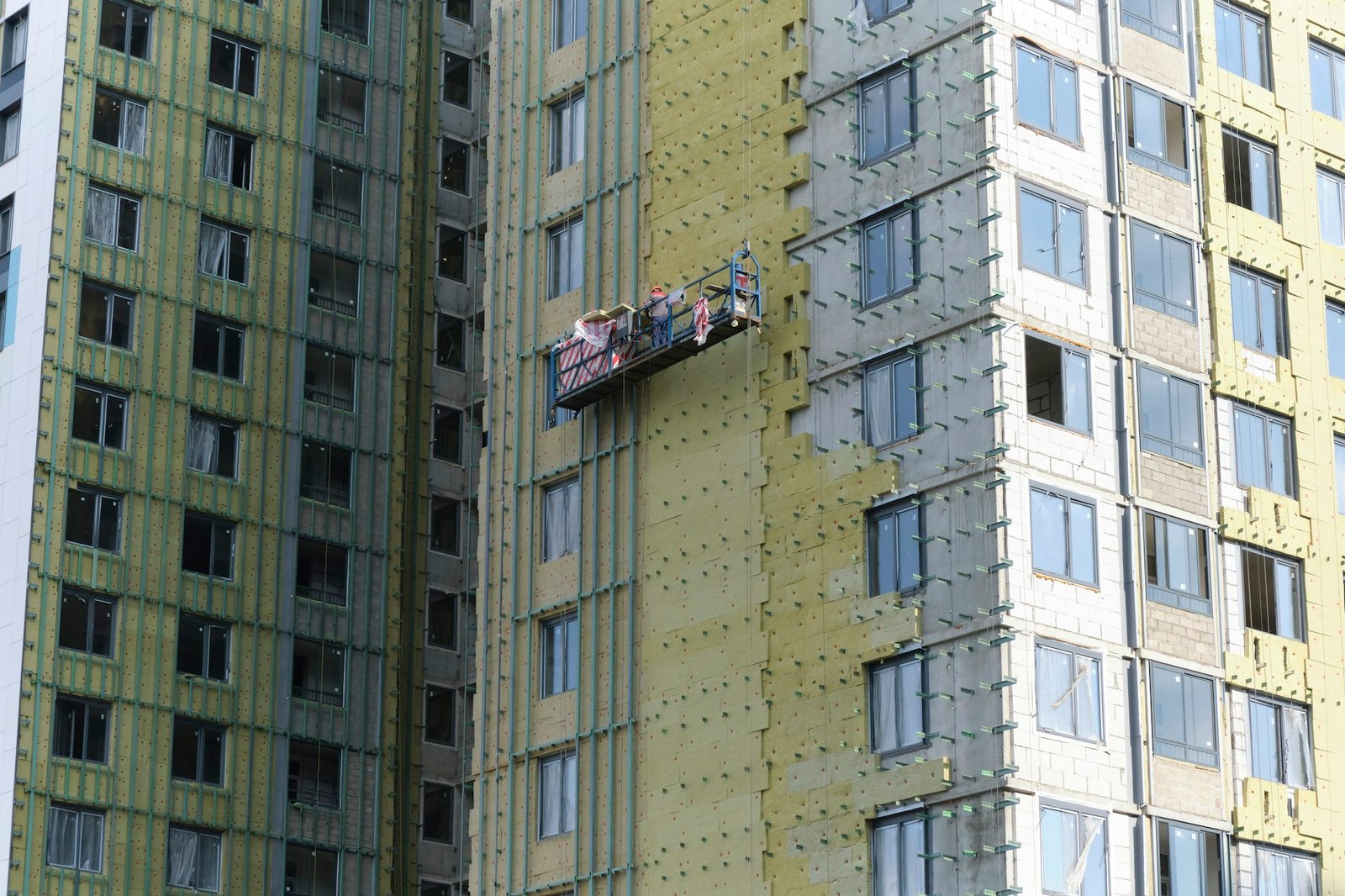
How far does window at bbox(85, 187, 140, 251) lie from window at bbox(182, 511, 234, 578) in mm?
9540

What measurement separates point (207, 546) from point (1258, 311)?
3597 cm

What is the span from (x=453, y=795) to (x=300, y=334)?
17.2 m

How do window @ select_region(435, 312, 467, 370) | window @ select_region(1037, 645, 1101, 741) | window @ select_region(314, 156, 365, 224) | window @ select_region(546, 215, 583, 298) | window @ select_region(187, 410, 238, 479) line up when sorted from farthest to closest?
window @ select_region(435, 312, 467, 370), window @ select_region(314, 156, 365, 224), window @ select_region(187, 410, 238, 479), window @ select_region(546, 215, 583, 298), window @ select_region(1037, 645, 1101, 741)

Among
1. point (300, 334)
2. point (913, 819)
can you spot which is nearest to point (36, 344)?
point (300, 334)

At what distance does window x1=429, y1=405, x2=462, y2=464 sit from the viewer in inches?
3553

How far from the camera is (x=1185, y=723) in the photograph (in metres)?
59.5

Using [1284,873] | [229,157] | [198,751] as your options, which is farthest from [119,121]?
[1284,873]

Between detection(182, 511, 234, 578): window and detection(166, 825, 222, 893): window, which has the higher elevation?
detection(182, 511, 234, 578): window

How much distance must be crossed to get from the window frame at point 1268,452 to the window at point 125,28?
41.1 metres

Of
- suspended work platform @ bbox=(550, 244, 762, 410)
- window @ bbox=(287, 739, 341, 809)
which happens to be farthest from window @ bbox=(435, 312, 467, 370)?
suspended work platform @ bbox=(550, 244, 762, 410)

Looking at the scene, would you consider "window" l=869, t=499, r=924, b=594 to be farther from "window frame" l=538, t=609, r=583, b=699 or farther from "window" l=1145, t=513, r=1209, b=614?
"window frame" l=538, t=609, r=583, b=699

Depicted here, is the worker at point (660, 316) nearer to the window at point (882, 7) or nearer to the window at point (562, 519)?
the window at point (562, 519)

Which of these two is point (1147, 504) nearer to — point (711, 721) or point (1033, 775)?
point (1033, 775)

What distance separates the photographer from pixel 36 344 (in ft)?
261
